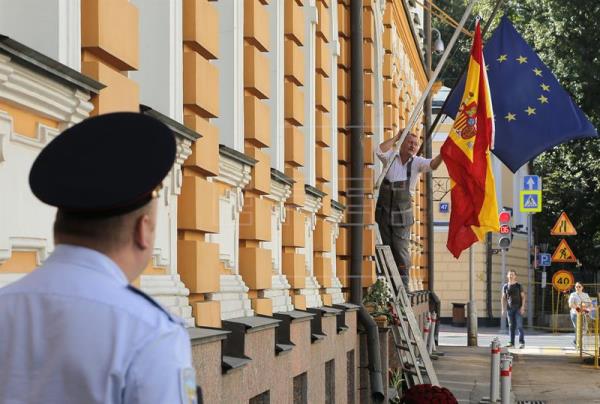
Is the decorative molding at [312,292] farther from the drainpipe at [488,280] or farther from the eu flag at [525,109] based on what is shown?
the drainpipe at [488,280]

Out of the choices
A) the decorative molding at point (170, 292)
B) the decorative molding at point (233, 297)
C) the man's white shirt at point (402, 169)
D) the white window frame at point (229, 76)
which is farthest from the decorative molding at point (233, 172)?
the man's white shirt at point (402, 169)

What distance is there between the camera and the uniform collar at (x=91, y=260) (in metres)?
2.43

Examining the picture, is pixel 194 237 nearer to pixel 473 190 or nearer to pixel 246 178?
pixel 246 178

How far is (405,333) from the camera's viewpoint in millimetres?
15602

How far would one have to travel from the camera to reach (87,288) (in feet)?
7.88

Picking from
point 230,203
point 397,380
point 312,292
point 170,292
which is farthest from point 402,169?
point 170,292

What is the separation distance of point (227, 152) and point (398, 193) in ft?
25.9

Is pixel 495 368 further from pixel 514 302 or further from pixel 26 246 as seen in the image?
pixel 514 302

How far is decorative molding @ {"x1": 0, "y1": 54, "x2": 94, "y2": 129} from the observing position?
4.63m

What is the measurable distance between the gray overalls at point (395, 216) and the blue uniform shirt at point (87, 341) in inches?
538

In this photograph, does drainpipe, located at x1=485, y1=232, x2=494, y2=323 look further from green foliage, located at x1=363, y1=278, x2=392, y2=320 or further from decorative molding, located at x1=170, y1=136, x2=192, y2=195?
decorative molding, located at x1=170, y1=136, x2=192, y2=195

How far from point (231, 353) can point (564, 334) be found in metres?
37.6

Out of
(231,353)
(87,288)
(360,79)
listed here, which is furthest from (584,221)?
(87,288)

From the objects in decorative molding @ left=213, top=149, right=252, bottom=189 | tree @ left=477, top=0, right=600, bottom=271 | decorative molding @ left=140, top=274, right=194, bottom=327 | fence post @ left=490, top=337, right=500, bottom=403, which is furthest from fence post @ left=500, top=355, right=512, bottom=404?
tree @ left=477, top=0, right=600, bottom=271
